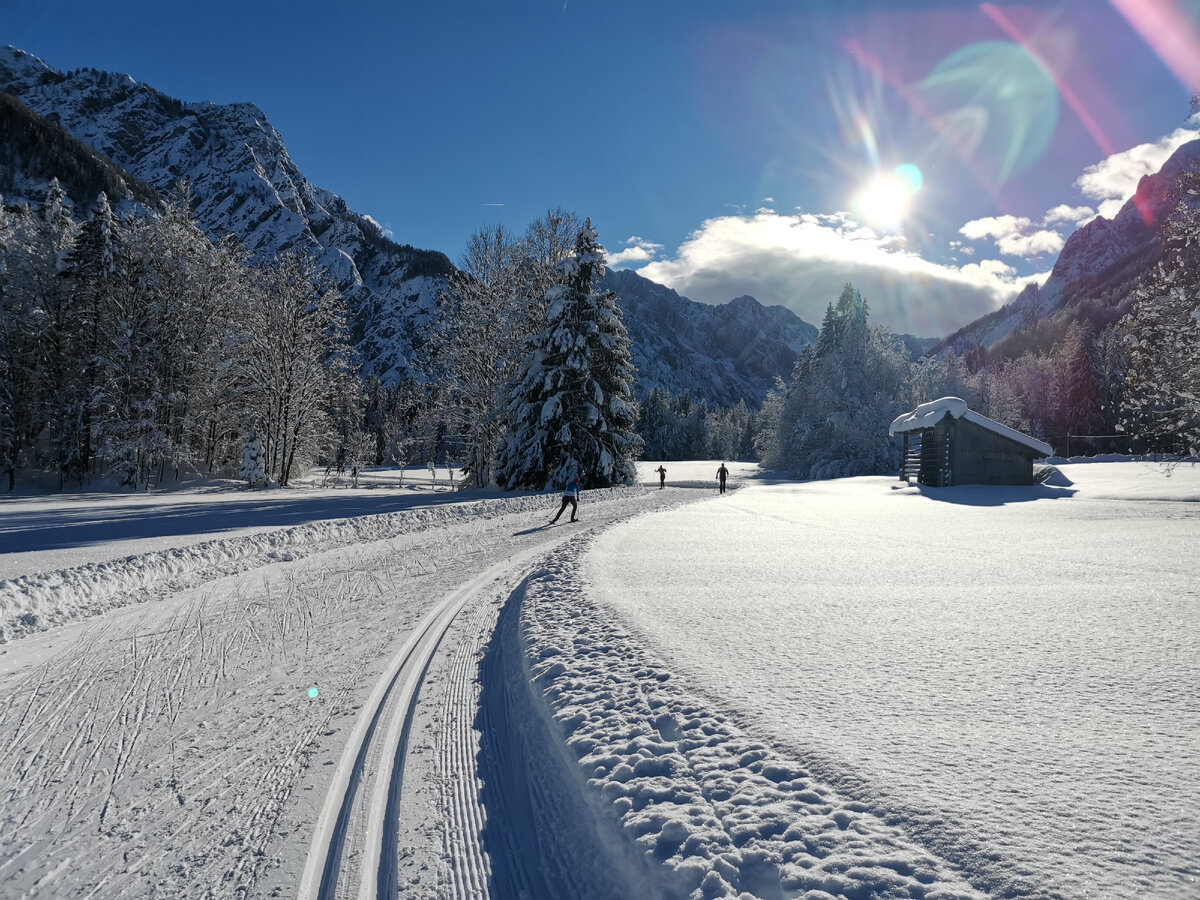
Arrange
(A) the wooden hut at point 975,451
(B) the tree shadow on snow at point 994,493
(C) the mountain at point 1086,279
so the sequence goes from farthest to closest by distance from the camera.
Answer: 1. (C) the mountain at point 1086,279
2. (A) the wooden hut at point 975,451
3. (B) the tree shadow on snow at point 994,493

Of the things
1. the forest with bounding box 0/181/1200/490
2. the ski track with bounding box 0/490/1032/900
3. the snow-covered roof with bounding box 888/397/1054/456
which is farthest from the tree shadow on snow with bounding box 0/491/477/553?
the snow-covered roof with bounding box 888/397/1054/456

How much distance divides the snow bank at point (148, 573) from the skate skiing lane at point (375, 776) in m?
4.29

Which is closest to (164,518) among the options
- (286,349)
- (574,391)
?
(286,349)

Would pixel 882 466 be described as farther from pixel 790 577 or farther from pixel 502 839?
pixel 502 839

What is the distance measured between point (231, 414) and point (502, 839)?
1245 inches

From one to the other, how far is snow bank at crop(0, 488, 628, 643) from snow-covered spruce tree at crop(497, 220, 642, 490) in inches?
484

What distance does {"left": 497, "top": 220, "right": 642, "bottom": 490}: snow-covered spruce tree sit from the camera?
26016 millimetres

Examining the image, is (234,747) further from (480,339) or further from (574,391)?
(480,339)

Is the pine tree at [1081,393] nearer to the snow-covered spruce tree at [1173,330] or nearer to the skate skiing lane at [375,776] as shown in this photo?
the snow-covered spruce tree at [1173,330]

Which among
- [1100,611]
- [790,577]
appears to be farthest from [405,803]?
[1100,611]

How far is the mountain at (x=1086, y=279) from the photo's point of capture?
341 feet

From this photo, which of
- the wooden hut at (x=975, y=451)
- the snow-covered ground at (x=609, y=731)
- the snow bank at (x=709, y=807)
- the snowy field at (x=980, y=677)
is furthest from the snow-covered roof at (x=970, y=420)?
the snow bank at (x=709, y=807)

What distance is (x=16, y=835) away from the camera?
9.49 feet

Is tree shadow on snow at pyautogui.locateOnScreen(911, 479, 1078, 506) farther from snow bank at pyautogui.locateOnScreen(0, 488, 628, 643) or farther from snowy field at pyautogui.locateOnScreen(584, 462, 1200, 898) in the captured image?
snow bank at pyautogui.locateOnScreen(0, 488, 628, 643)
